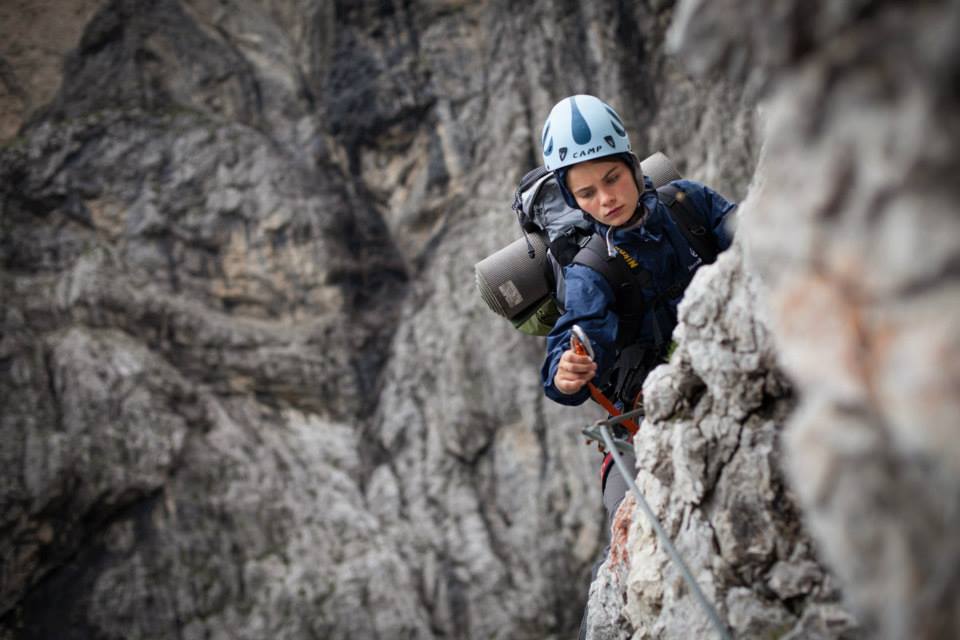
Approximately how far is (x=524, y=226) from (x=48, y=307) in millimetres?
10745

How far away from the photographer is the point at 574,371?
3461 millimetres

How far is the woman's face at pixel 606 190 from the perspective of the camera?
3879mm

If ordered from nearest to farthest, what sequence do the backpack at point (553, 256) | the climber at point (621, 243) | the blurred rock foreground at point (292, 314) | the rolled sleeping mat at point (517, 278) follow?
the climber at point (621, 243) → the backpack at point (553, 256) → the rolled sleeping mat at point (517, 278) → the blurred rock foreground at point (292, 314)

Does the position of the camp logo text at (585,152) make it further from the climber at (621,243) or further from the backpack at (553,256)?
the backpack at (553,256)

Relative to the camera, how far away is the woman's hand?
11.3 feet

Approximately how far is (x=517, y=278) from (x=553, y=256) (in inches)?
15.3

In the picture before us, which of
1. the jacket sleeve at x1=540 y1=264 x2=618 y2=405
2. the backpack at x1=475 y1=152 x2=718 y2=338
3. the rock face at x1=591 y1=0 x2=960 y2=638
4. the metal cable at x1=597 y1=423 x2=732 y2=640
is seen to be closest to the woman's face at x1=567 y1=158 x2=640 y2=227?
the backpack at x1=475 y1=152 x2=718 y2=338

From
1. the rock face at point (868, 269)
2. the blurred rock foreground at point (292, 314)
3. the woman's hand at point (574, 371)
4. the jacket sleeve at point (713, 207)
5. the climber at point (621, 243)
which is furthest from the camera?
the blurred rock foreground at point (292, 314)

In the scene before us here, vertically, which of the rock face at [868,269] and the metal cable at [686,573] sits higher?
the rock face at [868,269]

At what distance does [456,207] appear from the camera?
45.8ft

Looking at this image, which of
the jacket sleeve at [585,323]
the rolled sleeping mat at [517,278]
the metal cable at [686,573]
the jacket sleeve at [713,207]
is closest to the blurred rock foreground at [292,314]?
the jacket sleeve at [713,207]

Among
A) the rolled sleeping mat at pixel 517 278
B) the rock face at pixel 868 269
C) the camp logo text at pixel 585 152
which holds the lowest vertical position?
the rock face at pixel 868 269

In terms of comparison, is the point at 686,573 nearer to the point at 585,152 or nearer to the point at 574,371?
the point at 574,371

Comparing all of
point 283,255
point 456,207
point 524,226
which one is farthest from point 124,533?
point 524,226
